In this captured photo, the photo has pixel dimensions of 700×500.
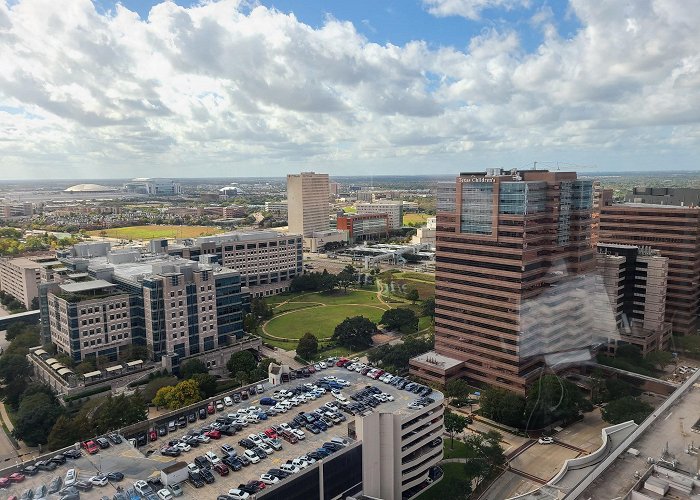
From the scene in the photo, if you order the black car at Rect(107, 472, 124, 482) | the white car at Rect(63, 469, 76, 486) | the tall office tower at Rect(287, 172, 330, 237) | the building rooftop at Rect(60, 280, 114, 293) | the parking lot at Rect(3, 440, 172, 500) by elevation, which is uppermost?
the tall office tower at Rect(287, 172, 330, 237)

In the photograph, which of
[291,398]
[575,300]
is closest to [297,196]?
[575,300]

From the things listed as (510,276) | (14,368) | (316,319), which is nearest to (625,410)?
(510,276)

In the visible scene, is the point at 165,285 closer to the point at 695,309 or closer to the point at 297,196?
the point at 695,309

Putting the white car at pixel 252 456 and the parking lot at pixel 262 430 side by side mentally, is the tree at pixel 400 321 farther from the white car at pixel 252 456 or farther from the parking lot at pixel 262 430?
the white car at pixel 252 456

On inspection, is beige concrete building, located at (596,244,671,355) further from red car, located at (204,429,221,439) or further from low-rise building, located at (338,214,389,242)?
low-rise building, located at (338,214,389,242)

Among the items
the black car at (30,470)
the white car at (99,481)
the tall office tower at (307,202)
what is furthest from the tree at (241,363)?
the tall office tower at (307,202)

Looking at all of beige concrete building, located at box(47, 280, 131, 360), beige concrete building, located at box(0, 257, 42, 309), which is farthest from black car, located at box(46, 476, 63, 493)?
beige concrete building, located at box(0, 257, 42, 309)
